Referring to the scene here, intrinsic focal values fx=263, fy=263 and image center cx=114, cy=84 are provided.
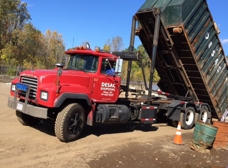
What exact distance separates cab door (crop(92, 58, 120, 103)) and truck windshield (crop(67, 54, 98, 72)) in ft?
0.65

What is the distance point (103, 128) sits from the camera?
8.52 meters

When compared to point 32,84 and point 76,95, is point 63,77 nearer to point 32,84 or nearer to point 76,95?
point 76,95

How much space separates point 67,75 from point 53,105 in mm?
908

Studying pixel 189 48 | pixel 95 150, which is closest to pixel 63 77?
pixel 95 150

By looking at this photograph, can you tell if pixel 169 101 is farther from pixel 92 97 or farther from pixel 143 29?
pixel 92 97

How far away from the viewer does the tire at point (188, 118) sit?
31.9 ft

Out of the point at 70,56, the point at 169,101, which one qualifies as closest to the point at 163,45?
the point at 169,101

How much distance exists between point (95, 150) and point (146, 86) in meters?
3.39

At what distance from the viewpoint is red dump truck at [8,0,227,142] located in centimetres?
644

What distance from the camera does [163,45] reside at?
30.5 feet

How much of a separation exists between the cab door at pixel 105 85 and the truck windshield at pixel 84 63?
0.20 meters

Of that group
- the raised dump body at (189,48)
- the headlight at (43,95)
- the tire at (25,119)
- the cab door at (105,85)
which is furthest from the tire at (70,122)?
the raised dump body at (189,48)

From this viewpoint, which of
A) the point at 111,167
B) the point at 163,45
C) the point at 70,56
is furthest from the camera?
the point at 163,45

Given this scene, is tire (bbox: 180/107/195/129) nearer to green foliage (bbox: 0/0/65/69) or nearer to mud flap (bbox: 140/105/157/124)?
mud flap (bbox: 140/105/157/124)
